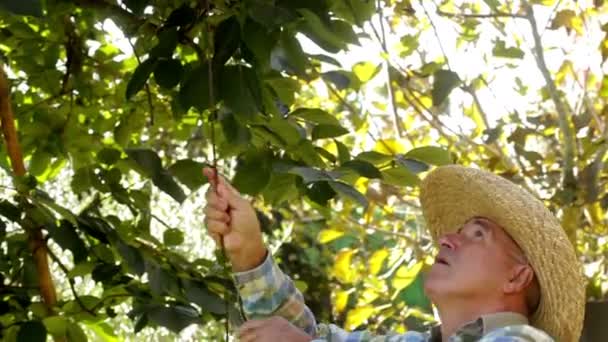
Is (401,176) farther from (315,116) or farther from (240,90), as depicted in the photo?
(240,90)

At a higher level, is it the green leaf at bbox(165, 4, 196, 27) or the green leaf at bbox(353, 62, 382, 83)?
the green leaf at bbox(165, 4, 196, 27)

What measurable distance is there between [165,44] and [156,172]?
27 centimetres

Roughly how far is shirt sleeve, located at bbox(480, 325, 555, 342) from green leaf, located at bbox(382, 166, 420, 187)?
464mm

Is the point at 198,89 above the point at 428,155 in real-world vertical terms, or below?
above

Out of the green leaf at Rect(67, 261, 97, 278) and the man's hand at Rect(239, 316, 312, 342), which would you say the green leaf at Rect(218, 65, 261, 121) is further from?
the green leaf at Rect(67, 261, 97, 278)

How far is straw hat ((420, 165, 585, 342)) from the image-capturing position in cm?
131

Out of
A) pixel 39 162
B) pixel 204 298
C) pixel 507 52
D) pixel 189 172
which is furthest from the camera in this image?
pixel 507 52

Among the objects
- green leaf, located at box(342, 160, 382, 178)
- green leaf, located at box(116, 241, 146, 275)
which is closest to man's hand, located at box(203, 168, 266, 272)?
green leaf, located at box(342, 160, 382, 178)

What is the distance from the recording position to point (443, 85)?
6.36 ft

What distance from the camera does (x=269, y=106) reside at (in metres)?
1.72

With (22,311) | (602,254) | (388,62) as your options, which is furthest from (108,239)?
(602,254)

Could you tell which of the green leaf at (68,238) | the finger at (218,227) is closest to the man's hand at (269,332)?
the finger at (218,227)

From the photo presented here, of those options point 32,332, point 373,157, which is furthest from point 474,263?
point 32,332

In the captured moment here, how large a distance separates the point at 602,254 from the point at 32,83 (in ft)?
4.83
